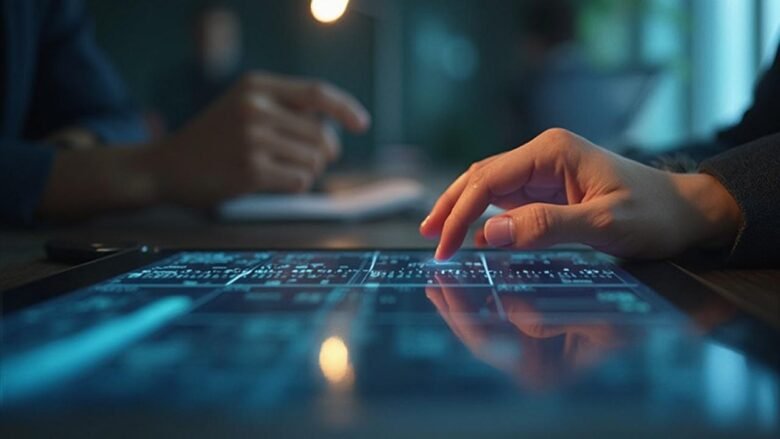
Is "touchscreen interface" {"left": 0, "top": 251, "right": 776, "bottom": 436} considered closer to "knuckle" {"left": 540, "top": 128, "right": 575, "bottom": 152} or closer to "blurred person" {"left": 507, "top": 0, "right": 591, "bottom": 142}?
"knuckle" {"left": 540, "top": 128, "right": 575, "bottom": 152}

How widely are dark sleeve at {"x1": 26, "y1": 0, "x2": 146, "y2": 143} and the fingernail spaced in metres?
0.96

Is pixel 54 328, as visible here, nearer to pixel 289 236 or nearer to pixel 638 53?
pixel 289 236

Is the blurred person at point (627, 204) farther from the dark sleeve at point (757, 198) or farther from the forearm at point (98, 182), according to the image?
the forearm at point (98, 182)

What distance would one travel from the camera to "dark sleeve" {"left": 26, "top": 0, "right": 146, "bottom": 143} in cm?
132

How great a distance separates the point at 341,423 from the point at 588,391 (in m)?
0.10

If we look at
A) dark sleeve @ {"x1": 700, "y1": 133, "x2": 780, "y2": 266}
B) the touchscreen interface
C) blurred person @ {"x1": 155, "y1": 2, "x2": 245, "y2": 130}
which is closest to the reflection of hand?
the touchscreen interface

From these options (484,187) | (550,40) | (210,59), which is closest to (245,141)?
(484,187)

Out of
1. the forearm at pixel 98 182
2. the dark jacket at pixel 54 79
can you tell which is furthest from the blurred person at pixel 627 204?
the dark jacket at pixel 54 79

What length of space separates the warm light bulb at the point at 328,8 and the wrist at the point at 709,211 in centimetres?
42

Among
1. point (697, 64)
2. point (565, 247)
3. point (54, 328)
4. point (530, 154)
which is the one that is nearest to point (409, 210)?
point (565, 247)

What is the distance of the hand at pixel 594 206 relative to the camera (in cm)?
53

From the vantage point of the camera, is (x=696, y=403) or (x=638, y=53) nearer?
(x=696, y=403)

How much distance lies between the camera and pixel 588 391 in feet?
0.92

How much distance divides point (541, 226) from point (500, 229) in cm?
3
